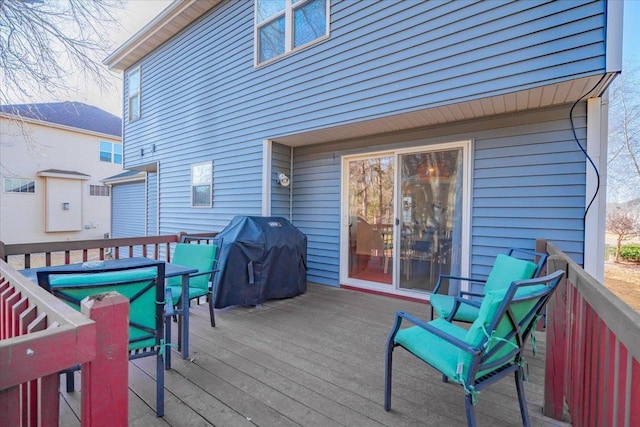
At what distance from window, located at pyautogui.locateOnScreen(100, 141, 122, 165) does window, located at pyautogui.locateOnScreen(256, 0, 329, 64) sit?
14.9 metres

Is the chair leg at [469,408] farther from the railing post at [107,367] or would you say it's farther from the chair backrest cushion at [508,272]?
the railing post at [107,367]

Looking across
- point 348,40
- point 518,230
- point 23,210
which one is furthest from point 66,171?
point 518,230

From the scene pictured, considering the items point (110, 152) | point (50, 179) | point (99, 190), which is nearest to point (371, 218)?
point (50, 179)

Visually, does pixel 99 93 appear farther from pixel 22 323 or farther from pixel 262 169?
pixel 22 323

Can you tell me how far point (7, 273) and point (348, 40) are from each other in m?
4.18

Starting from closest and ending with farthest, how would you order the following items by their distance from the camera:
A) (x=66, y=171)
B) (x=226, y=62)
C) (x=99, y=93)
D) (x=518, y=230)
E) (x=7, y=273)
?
(x=7, y=273) → (x=518, y=230) → (x=99, y=93) → (x=226, y=62) → (x=66, y=171)

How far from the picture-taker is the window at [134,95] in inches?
321

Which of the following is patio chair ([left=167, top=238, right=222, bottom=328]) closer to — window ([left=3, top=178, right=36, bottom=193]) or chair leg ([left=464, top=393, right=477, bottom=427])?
chair leg ([left=464, top=393, right=477, bottom=427])

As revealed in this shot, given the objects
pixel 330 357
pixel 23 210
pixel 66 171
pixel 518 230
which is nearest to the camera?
pixel 330 357

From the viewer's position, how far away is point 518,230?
348cm

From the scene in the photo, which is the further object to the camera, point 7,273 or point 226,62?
point 226,62

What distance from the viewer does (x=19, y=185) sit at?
1317 cm

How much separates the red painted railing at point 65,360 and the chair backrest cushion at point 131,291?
2.04ft

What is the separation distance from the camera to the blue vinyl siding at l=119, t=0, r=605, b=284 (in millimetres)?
2908
